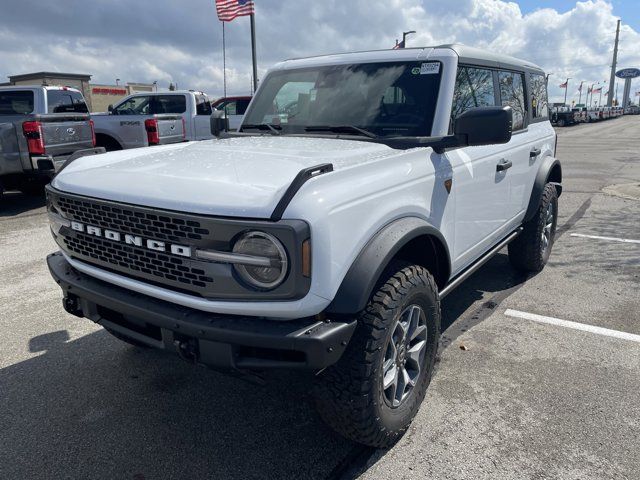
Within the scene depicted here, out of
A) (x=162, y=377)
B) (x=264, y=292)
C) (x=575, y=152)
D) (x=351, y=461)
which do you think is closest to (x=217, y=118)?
(x=162, y=377)

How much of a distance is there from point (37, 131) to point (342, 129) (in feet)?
22.0

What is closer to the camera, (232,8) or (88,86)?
(232,8)

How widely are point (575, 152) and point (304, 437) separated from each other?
1906 cm

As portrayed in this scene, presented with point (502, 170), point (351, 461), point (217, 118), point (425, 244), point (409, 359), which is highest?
point (217, 118)

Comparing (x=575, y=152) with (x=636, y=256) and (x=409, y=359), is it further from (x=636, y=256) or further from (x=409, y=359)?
(x=409, y=359)

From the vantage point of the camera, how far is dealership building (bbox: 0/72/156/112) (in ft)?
113

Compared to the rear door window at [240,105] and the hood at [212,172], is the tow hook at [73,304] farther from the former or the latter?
the rear door window at [240,105]

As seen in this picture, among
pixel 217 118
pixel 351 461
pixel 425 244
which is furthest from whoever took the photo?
pixel 217 118

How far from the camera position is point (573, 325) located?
397 centimetres

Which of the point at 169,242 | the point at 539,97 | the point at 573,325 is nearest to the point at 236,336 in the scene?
the point at 169,242

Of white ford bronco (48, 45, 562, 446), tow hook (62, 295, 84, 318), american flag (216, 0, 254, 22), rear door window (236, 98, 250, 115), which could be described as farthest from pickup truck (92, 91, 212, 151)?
tow hook (62, 295, 84, 318)

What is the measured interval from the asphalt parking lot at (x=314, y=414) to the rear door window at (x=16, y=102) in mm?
5354

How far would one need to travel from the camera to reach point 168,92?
1233 centimetres

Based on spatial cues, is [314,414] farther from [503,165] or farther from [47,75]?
[47,75]
